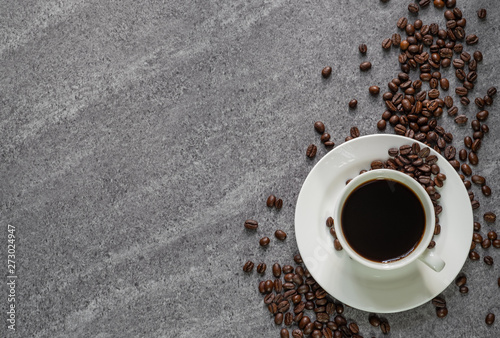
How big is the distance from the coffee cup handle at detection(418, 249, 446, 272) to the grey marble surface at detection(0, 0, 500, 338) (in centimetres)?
22

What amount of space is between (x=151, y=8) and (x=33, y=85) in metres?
0.36

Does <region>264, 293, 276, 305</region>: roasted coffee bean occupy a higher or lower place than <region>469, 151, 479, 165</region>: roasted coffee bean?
lower

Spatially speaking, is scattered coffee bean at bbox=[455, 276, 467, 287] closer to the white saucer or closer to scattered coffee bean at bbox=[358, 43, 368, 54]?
the white saucer

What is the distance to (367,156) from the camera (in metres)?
1.27

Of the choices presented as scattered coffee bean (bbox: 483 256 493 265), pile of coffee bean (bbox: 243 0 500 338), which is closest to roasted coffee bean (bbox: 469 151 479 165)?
pile of coffee bean (bbox: 243 0 500 338)

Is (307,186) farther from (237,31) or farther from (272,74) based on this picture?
(237,31)

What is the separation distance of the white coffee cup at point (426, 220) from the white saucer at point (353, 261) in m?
0.06

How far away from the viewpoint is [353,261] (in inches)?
50.7

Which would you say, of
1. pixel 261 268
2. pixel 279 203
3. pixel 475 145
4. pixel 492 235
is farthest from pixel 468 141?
pixel 261 268

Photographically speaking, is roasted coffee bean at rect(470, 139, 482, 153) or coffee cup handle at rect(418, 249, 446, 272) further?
roasted coffee bean at rect(470, 139, 482, 153)

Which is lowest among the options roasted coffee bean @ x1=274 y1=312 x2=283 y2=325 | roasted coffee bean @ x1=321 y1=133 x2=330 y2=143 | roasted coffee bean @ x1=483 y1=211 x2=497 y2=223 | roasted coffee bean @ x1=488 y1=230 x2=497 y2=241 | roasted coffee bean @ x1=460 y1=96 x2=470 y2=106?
roasted coffee bean @ x1=488 y1=230 x2=497 y2=241

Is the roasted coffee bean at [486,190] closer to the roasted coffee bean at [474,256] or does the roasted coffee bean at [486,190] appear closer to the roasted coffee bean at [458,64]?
the roasted coffee bean at [474,256]

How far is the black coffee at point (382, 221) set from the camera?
1229mm

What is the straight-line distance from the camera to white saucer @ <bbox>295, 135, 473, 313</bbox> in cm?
126
